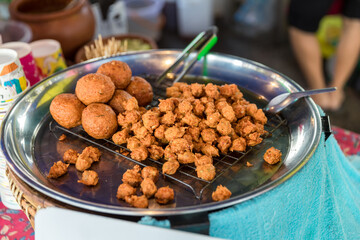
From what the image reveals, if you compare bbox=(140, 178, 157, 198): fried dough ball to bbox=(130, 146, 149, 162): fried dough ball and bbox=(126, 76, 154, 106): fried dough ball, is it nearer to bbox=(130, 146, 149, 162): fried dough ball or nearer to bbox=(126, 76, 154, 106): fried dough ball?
bbox=(130, 146, 149, 162): fried dough ball

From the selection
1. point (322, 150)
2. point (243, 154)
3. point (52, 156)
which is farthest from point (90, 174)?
point (322, 150)

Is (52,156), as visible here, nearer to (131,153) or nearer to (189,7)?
(131,153)

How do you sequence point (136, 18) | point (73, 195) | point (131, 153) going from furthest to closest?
1. point (136, 18)
2. point (131, 153)
3. point (73, 195)

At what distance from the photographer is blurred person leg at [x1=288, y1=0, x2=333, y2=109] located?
2.84 metres

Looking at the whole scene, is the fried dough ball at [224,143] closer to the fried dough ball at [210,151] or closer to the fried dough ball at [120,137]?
the fried dough ball at [210,151]

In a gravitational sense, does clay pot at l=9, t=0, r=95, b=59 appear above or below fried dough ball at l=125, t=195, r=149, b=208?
below

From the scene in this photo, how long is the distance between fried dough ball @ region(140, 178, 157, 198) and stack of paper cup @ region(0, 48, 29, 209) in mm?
611

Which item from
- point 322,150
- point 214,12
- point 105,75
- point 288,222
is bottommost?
point 214,12

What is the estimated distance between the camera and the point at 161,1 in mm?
3928

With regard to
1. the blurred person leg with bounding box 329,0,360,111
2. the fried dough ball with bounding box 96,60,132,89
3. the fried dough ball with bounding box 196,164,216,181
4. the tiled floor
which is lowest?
the tiled floor

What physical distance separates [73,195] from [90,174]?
0.26 feet

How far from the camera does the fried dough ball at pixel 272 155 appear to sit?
117cm

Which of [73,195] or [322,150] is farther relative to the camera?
[322,150]

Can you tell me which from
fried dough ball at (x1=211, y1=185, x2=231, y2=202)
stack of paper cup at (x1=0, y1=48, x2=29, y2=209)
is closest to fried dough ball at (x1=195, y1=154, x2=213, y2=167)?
fried dough ball at (x1=211, y1=185, x2=231, y2=202)
